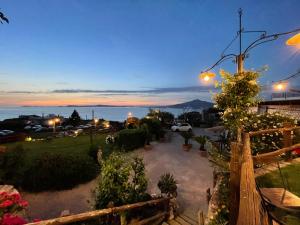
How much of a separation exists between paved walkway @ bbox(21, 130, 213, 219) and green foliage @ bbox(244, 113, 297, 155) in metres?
3.35

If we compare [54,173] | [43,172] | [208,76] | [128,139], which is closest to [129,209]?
[208,76]

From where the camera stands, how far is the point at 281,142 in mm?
7723

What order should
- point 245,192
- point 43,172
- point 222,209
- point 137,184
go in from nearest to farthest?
point 245,192, point 222,209, point 137,184, point 43,172

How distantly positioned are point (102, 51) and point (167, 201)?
31.8 meters

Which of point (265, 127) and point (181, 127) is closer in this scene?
point (265, 127)

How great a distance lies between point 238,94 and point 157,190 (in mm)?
6002

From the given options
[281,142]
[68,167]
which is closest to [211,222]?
[281,142]

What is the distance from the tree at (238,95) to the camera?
25.1ft


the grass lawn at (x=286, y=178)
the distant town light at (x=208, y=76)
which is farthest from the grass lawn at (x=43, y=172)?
the grass lawn at (x=286, y=178)

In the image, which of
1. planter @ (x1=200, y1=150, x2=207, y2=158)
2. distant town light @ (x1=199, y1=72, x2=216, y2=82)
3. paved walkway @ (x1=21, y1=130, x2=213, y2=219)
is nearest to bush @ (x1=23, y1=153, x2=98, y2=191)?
paved walkway @ (x1=21, y1=130, x2=213, y2=219)

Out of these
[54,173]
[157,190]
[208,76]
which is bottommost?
[157,190]

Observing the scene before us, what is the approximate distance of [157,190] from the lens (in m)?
11.1

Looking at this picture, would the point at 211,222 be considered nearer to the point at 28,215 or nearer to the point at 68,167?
the point at 28,215

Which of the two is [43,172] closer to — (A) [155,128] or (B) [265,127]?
(B) [265,127]
